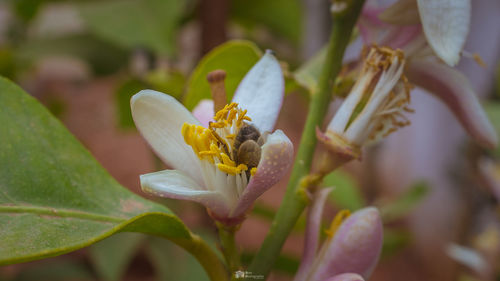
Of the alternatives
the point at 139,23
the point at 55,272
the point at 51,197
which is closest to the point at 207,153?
the point at 51,197

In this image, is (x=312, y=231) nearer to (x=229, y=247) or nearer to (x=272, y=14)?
(x=229, y=247)

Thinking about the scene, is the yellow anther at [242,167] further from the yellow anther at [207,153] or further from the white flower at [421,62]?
the white flower at [421,62]

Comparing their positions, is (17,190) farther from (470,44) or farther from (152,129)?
(470,44)

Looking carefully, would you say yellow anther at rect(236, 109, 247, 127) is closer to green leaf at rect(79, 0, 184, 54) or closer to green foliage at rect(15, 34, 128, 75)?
green leaf at rect(79, 0, 184, 54)

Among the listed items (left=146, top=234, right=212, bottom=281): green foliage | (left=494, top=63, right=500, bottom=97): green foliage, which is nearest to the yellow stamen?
(left=146, top=234, right=212, bottom=281): green foliage

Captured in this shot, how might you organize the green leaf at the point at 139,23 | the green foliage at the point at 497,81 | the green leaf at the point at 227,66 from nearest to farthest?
1. the green leaf at the point at 227,66
2. the green leaf at the point at 139,23
3. the green foliage at the point at 497,81

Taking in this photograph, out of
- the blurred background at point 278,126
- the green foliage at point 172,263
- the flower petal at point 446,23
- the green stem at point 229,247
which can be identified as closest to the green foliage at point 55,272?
the blurred background at point 278,126
